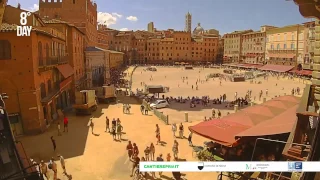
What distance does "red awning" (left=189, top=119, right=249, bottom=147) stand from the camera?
11.2 meters

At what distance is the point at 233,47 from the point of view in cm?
10862

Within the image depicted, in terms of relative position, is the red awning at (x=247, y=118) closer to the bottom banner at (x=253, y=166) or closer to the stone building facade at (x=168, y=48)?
the bottom banner at (x=253, y=166)

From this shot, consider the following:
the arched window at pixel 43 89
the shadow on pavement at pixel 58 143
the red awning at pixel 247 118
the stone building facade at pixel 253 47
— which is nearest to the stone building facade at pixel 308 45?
the stone building facade at pixel 253 47

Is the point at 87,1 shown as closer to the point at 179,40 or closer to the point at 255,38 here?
the point at 255,38

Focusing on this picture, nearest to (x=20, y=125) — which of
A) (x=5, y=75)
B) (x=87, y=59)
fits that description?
(x=5, y=75)

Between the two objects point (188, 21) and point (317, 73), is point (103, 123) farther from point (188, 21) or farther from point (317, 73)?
point (188, 21)

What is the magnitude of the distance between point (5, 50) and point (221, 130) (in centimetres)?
1427

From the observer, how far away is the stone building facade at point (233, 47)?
10365 centimetres

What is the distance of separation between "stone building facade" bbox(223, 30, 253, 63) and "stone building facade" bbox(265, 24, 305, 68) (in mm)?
20284

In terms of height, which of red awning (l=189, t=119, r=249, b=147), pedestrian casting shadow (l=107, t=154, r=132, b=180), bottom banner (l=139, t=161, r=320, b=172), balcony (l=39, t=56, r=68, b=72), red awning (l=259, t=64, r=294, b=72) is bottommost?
pedestrian casting shadow (l=107, t=154, r=132, b=180)

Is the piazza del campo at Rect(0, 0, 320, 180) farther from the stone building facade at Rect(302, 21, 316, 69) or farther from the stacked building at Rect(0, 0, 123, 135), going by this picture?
the stone building facade at Rect(302, 21, 316, 69)

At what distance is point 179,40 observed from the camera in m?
124

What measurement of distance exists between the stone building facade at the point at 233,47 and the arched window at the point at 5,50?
93.7m

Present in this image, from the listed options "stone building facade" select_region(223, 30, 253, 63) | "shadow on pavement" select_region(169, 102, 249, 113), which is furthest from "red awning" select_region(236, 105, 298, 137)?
"stone building facade" select_region(223, 30, 253, 63)
